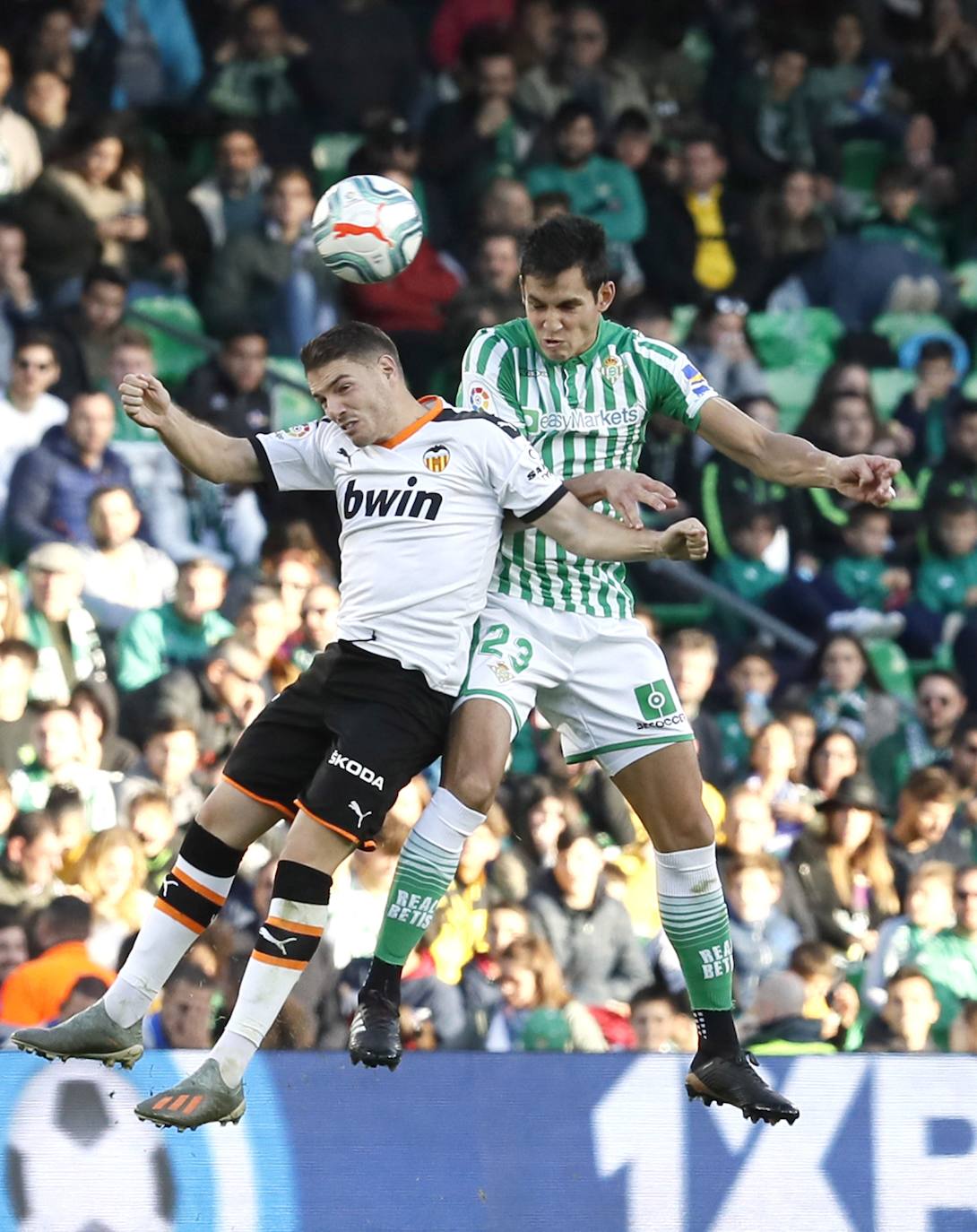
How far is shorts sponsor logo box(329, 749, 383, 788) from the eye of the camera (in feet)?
20.6

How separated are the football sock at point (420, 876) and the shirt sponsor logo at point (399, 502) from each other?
31.5 inches

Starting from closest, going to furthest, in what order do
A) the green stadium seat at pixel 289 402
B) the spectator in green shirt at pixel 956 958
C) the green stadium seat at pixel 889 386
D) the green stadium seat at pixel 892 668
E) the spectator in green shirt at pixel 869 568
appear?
the spectator in green shirt at pixel 956 958
the green stadium seat at pixel 289 402
the green stadium seat at pixel 892 668
the spectator in green shirt at pixel 869 568
the green stadium seat at pixel 889 386

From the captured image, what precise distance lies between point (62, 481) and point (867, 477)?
495 centimetres

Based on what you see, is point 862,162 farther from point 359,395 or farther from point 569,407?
point 359,395

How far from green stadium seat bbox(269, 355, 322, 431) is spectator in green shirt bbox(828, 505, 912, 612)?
2.83 metres

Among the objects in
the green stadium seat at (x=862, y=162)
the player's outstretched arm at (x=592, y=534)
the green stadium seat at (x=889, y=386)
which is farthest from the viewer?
the green stadium seat at (x=862, y=162)

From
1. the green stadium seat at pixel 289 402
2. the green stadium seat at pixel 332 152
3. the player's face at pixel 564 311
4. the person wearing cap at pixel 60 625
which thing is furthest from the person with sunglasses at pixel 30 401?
the player's face at pixel 564 311

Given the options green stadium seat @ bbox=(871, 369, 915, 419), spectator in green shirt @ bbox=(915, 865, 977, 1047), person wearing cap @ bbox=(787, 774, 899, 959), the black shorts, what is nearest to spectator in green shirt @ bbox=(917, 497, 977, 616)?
green stadium seat @ bbox=(871, 369, 915, 419)

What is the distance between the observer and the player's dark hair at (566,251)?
6.53 metres

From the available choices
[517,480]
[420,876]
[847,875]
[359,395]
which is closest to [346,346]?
[359,395]

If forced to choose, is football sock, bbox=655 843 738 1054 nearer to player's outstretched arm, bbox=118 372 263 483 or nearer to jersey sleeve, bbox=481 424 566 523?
jersey sleeve, bbox=481 424 566 523

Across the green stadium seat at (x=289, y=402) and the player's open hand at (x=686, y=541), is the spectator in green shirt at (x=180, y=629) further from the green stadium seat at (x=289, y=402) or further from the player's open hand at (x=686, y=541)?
the player's open hand at (x=686, y=541)

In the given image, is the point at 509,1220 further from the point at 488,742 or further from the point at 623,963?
the point at 623,963

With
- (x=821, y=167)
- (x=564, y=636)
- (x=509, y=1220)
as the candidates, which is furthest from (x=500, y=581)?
(x=821, y=167)
